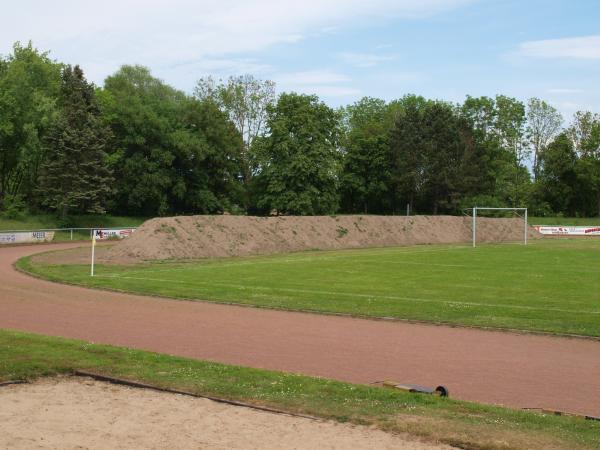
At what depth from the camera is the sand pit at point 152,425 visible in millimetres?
7445

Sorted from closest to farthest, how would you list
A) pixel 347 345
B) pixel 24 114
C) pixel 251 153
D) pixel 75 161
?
1. pixel 347 345
2. pixel 75 161
3. pixel 24 114
4. pixel 251 153

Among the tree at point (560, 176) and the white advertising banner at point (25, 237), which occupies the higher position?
the tree at point (560, 176)

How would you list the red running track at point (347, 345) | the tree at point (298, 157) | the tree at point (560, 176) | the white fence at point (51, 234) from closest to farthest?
1. the red running track at point (347, 345)
2. the white fence at point (51, 234)
3. the tree at point (298, 157)
4. the tree at point (560, 176)

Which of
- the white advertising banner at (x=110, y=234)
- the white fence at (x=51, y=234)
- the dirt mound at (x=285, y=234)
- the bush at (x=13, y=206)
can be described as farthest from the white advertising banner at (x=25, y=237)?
the dirt mound at (x=285, y=234)

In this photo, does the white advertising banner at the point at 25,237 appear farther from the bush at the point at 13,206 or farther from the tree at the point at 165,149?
the tree at the point at 165,149

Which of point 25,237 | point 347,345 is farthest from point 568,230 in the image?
point 347,345

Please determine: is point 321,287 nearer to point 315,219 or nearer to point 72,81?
point 315,219

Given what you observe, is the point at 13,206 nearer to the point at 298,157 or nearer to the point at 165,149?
the point at 165,149

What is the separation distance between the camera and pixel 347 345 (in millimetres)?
14586

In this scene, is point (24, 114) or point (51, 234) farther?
point (24, 114)

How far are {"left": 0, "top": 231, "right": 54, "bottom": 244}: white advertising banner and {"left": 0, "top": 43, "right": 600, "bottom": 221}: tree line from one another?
5356mm

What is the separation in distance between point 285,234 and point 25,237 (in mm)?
19995

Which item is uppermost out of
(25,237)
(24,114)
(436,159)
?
(24,114)

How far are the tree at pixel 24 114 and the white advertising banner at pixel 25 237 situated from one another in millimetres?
9750
